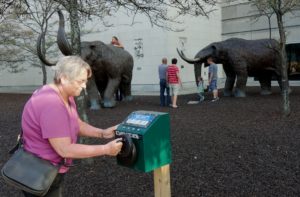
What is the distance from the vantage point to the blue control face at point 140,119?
2.86 metres

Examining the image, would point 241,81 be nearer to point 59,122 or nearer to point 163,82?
point 163,82

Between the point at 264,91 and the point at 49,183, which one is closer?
the point at 49,183

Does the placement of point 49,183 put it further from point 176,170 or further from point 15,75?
point 15,75

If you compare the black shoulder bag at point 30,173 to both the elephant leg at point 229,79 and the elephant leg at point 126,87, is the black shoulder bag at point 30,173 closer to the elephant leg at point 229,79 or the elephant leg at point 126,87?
the elephant leg at point 126,87

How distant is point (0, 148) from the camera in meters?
7.43

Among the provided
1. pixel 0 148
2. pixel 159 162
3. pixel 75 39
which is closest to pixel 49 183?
pixel 159 162

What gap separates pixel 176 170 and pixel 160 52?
1616 centimetres

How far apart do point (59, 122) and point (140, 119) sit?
577mm

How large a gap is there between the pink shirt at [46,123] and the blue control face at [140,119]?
40 cm

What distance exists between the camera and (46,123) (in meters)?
2.67

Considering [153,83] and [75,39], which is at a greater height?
[75,39]

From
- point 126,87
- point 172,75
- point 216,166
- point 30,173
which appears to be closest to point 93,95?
point 172,75

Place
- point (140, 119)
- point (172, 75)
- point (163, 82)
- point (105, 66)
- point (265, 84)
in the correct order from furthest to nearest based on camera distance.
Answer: point (265, 84) → point (163, 82) → point (172, 75) → point (105, 66) → point (140, 119)

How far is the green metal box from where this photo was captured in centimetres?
282
